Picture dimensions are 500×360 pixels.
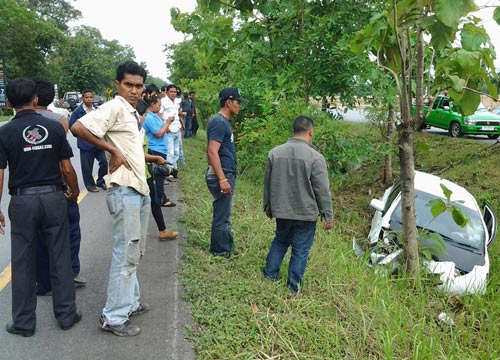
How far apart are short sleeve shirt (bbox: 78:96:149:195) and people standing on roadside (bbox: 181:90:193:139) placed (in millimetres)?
11540

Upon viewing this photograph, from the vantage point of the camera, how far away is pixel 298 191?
425 cm

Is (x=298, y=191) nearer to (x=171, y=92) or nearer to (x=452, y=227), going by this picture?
(x=452, y=227)

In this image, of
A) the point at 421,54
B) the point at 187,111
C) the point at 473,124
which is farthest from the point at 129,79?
the point at 473,124

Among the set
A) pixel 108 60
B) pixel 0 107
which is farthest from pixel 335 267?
pixel 108 60

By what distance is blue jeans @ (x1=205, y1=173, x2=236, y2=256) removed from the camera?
480cm

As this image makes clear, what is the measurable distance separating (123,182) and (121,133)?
0.36m

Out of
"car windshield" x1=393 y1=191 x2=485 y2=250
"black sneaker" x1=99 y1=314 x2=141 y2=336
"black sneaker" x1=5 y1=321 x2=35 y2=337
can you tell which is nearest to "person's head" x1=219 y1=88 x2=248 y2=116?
"black sneaker" x1=99 y1=314 x2=141 y2=336

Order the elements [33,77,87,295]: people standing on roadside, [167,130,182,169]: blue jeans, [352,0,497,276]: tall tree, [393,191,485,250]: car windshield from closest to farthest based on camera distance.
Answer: [352,0,497,276]: tall tree
[33,77,87,295]: people standing on roadside
[393,191,485,250]: car windshield
[167,130,182,169]: blue jeans

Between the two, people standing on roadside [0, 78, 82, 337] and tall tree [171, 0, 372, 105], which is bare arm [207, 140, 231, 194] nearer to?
people standing on roadside [0, 78, 82, 337]

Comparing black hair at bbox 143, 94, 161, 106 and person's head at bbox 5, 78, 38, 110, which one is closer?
person's head at bbox 5, 78, 38, 110

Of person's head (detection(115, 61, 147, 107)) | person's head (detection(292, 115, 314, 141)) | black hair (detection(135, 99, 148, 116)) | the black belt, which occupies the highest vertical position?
person's head (detection(115, 61, 147, 107))

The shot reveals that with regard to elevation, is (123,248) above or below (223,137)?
below

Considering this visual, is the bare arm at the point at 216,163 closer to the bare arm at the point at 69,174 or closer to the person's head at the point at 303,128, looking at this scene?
the person's head at the point at 303,128

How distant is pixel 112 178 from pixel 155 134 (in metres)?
3.31
